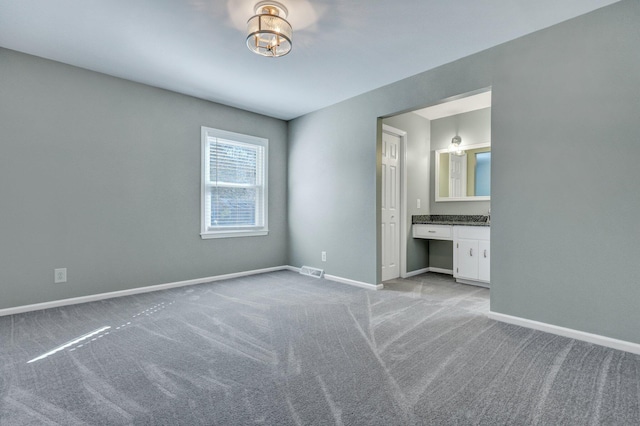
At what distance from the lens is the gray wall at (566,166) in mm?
2164

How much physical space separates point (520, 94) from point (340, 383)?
8.73ft

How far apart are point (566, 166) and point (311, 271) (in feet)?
10.5

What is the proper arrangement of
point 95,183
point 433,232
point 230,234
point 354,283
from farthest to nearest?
1. point 433,232
2. point 230,234
3. point 354,283
4. point 95,183

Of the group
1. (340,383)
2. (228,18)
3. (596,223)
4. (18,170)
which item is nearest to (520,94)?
(596,223)

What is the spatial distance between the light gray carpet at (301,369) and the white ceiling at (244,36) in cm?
242

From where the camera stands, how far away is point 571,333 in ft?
7.76

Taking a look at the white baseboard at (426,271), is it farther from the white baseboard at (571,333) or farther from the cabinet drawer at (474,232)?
the white baseboard at (571,333)

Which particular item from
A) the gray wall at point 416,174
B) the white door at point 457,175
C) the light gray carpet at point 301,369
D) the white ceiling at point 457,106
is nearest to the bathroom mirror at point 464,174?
the white door at point 457,175

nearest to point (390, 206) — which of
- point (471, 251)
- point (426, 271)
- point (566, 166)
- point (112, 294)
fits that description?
point (471, 251)

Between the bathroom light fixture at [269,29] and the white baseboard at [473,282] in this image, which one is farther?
the white baseboard at [473,282]

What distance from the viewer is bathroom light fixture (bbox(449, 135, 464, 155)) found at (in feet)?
15.5

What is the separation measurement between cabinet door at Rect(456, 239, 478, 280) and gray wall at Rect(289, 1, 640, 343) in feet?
4.20

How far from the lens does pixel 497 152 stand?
2.76 metres

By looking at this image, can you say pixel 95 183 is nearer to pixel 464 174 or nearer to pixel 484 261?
pixel 484 261
